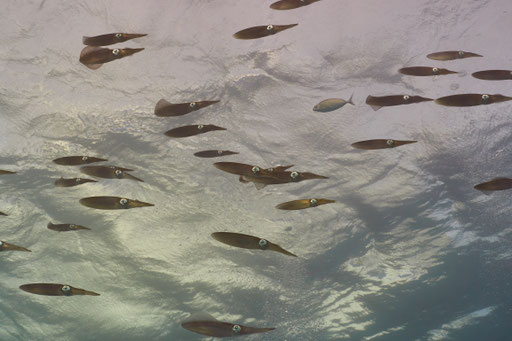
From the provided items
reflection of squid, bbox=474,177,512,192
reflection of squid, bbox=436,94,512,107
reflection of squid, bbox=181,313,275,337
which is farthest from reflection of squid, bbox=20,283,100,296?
reflection of squid, bbox=474,177,512,192

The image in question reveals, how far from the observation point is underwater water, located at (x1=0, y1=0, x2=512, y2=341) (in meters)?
8.78

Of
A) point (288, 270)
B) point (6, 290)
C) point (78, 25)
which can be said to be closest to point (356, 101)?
point (78, 25)

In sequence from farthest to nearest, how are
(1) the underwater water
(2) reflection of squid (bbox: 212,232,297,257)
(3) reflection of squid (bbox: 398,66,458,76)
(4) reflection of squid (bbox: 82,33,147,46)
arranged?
(1) the underwater water < (3) reflection of squid (bbox: 398,66,458,76) < (4) reflection of squid (bbox: 82,33,147,46) < (2) reflection of squid (bbox: 212,232,297,257)

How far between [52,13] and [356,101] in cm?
775

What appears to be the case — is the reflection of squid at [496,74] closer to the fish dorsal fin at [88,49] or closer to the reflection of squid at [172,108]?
the reflection of squid at [172,108]

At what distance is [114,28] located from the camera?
867 cm

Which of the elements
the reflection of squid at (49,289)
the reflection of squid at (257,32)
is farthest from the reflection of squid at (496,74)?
the reflection of squid at (49,289)

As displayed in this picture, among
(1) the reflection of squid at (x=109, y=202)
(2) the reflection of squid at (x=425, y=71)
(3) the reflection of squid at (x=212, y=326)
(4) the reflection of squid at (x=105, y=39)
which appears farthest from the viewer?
(2) the reflection of squid at (x=425, y=71)

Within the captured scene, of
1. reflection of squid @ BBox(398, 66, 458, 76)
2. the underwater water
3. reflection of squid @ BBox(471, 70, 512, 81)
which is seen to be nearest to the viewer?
reflection of squid @ BBox(471, 70, 512, 81)

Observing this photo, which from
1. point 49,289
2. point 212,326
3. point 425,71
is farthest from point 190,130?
point 425,71

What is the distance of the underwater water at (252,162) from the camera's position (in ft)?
28.8

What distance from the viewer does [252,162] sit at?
11844mm

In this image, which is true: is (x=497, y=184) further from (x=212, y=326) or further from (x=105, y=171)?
(x=105, y=171)

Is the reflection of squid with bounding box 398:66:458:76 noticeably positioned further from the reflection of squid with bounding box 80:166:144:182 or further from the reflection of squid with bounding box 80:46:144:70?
the reflection of squid with bounding box 80:166:144:182
